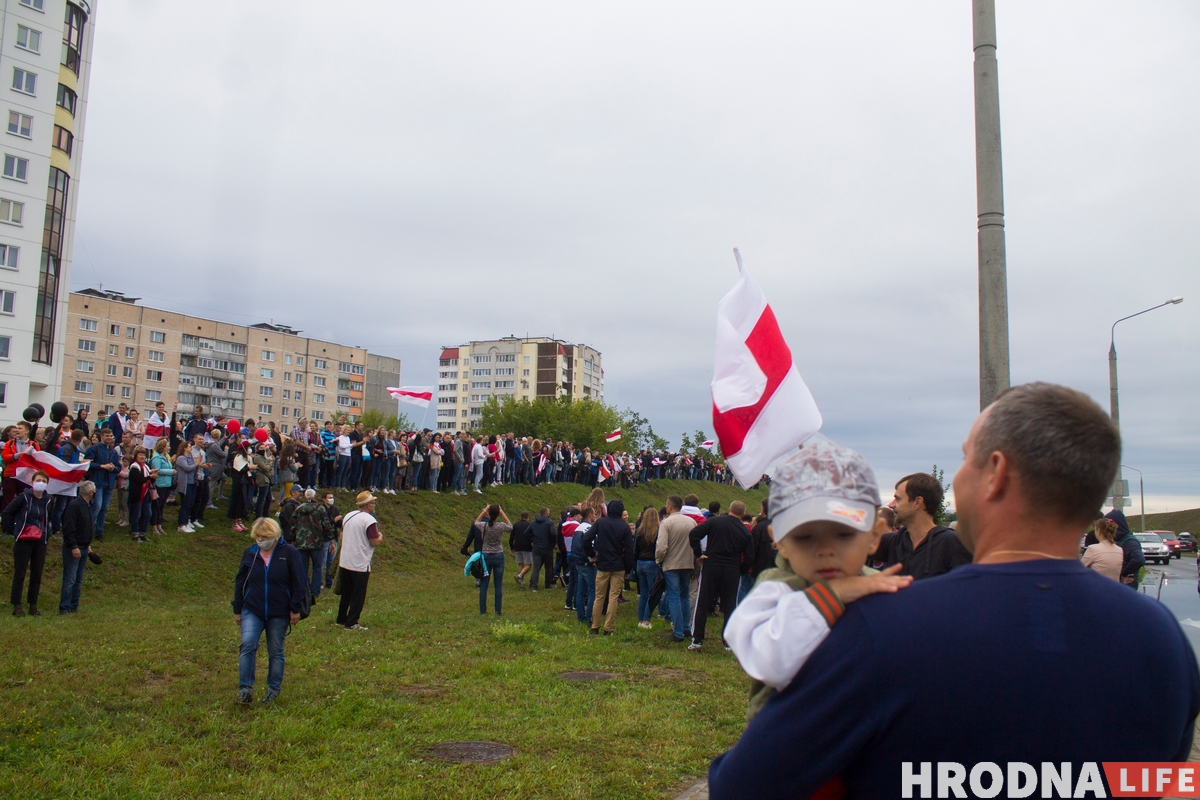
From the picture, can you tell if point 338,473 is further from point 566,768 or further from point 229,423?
point 566,768

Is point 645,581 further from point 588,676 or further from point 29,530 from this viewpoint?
point 29,530

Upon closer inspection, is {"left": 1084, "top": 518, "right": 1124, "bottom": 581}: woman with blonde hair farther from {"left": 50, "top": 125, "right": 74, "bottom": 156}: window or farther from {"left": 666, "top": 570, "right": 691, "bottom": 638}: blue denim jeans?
{"left": 50, "top": 125, "right": 74, "bottom": 156}: window

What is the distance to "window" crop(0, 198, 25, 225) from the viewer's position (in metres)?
46.0

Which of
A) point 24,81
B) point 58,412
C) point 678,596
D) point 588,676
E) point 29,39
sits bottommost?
point 588,676

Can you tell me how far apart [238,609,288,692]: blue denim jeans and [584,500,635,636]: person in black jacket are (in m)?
6.13

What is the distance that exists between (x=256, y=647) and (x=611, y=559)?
650 centimetres

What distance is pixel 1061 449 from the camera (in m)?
1.83

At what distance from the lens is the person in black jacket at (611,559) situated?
14.2 metres

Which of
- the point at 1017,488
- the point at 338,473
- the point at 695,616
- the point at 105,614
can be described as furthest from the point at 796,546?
the point at 338,473

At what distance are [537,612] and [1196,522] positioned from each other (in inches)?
3616

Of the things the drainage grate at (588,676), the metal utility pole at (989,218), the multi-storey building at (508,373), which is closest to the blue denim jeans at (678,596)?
the drainage grate at (588,676)

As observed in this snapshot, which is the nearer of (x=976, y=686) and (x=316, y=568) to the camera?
(x=976, y=686)

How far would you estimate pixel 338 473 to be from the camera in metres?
25.2

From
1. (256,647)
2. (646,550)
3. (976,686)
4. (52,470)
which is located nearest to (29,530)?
(52,470)
